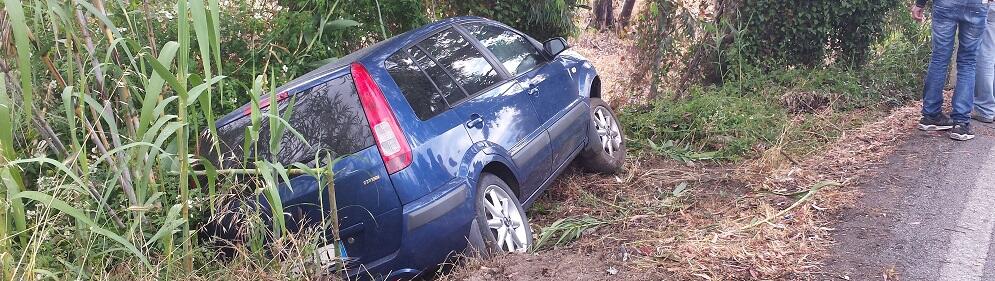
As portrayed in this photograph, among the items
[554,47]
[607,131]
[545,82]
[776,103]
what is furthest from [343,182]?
[776,103]

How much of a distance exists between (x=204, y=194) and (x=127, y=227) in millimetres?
441

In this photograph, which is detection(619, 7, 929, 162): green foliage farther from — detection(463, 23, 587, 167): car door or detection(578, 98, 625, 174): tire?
detection(463, 23, 587, 167): car door

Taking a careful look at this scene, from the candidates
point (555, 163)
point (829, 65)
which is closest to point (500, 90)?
point (555, 163)

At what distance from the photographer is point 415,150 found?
12.8 feet

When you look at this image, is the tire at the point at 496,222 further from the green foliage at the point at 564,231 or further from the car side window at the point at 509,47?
the car side window at the point at 509,47

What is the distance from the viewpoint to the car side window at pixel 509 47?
5.41 meters

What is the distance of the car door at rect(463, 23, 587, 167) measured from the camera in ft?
17.2

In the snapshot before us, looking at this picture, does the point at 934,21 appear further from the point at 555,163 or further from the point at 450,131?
the point at 450,131

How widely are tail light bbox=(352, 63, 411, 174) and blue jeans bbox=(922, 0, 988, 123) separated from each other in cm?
413

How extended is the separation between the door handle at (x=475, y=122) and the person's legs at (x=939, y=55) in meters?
3.54

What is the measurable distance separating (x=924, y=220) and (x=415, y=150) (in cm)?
271

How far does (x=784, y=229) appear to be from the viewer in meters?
4.32

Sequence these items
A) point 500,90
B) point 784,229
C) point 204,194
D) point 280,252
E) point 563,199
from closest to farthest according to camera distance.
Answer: point 280,252, point 204,194, point 784,229, point 500,90, point 563,199

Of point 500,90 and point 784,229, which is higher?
point 500,90
